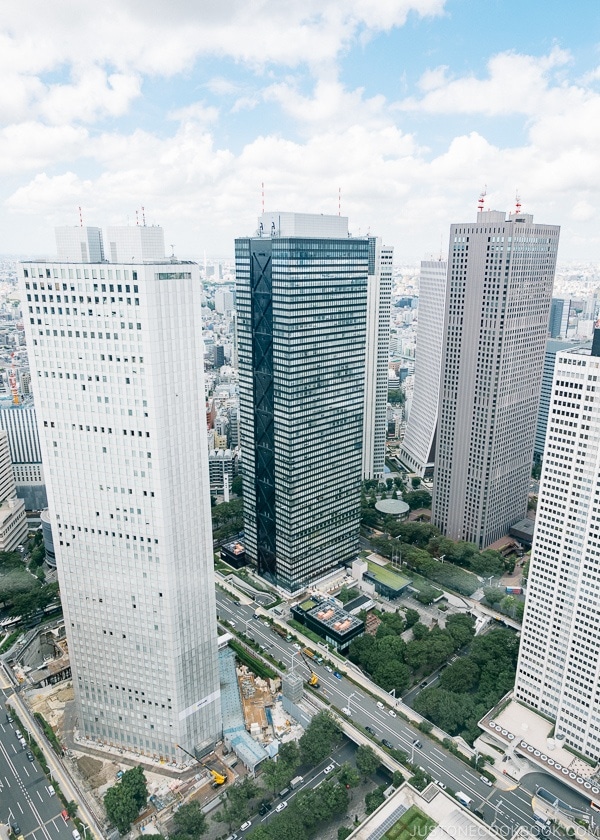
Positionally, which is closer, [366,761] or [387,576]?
[366,761]

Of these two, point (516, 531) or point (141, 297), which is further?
point (516, 531)

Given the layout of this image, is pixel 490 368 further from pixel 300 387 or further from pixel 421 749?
pixel 421 749

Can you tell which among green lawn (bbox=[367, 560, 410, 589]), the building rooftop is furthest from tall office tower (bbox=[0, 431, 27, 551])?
green lawn (bbox=[367, 560, 410, 589])

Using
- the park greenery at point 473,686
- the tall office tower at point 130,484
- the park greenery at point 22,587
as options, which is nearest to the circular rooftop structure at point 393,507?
the park greenery at point 473,686

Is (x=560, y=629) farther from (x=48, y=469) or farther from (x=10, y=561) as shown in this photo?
(x=10, y=561)

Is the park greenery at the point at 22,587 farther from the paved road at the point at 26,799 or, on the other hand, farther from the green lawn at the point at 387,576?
the green lawn at the point at 387,576

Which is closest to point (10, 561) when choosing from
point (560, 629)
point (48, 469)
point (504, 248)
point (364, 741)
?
point (48, 469)

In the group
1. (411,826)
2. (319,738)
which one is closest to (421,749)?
(319,738)
